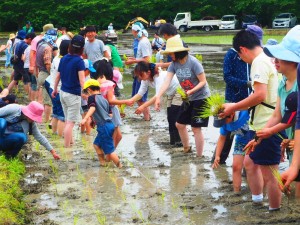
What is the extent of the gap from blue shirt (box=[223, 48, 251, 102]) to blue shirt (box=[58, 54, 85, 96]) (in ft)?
9.72

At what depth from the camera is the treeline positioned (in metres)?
59.5

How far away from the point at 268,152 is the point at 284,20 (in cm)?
4992

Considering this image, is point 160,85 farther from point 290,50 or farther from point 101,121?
point 290,50

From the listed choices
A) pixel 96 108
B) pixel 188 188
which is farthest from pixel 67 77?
pixel 188 188

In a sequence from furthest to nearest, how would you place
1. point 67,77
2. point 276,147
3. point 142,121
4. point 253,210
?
1. point 142,121
2. point 67,77
3. point 253,210
4. point 276,147

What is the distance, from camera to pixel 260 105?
20.5 ft

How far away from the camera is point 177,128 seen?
9.41 m

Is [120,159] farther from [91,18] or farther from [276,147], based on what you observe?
[91,18]

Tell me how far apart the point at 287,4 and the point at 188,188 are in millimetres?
52309

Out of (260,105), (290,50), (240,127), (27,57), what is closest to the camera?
(290,50)

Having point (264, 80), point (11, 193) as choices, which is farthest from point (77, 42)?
point (264, 80)

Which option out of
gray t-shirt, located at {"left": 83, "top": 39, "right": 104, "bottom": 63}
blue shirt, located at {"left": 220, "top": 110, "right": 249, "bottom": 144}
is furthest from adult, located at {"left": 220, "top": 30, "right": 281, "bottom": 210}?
gray t-shirt, located at {"left": 83, "top": 39, "right": 104, "bottom": 63}

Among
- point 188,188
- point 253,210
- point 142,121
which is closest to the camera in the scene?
point 253,210

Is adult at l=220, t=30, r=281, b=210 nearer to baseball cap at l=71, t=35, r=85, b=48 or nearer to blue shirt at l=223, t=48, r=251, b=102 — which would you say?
blue shirt at l=223, t=48, r=251, b=102
